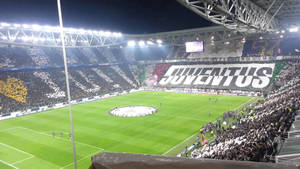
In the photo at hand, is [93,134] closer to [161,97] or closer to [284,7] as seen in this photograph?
[161,97]

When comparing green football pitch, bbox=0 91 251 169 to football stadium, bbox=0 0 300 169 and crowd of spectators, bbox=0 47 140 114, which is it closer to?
football stadium, bbox=0 0 300 169

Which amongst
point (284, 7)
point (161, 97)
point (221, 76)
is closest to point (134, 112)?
point (161, 97)

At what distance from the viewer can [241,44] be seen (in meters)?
65.6

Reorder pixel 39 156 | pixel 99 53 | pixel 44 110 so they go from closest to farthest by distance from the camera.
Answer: pixel 39 156 → pixel 44 110 → pixel 99 53

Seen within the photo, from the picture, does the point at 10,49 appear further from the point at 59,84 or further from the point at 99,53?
the point at 99,53

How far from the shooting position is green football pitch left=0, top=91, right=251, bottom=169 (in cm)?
2091

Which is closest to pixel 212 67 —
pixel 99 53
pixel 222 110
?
pixel 222 110

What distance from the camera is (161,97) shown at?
163 feet

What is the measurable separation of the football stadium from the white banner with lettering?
0.88 feet

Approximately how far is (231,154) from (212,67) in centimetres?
5280

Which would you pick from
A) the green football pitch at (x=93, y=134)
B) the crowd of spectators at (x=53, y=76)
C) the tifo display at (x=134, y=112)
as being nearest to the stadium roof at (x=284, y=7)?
the green football pitch at (x=93, y=134)

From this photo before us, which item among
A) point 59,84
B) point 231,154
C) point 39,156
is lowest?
point 39,156

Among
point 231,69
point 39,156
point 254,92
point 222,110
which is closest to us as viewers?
point 39,156

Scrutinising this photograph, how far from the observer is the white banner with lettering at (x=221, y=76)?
52.1 metres
